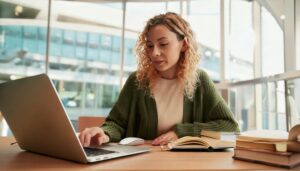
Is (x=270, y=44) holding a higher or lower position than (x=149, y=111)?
higher

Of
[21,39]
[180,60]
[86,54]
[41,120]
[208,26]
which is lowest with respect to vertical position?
[41,120]

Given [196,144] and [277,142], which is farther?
[196,144]

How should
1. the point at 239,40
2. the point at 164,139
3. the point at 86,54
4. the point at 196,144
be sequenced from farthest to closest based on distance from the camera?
the point at 86,54 → the point at 239,40 → the point at 164,139 → the point at 196,144

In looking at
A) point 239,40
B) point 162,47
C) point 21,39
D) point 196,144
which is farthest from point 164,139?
point 21,39

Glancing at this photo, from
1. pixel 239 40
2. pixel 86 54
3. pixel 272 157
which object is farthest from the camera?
pixel 86 54

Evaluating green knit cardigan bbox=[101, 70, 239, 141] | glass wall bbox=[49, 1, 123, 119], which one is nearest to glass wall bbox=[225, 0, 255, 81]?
glass wall bbox=[49, 1, 123, 119]

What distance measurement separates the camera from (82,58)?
444cm

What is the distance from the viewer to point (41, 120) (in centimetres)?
72

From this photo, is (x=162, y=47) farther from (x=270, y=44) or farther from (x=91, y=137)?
(x=270, y=44)

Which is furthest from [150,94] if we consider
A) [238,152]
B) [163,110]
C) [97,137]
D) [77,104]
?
[77,104]

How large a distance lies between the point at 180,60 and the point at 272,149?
981 mm

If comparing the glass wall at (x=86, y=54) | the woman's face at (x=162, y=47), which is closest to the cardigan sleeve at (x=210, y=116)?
the woman's face at (x=162, y=47)

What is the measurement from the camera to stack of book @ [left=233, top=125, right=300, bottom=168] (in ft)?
2.17

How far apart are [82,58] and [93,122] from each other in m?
2.74
